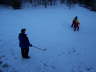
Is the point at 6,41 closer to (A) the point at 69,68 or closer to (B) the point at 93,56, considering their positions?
(A) the point at 69,68

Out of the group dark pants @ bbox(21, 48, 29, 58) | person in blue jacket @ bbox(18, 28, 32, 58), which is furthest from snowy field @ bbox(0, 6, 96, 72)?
person in blue jacket @ bbox(18, 28, 32, 58)

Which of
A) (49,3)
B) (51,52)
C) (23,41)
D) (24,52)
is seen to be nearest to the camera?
(23,41)

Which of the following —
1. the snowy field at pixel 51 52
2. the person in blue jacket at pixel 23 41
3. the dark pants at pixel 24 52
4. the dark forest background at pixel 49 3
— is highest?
the dark forest background at pixel 49 3

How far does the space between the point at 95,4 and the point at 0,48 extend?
2028 centimetres

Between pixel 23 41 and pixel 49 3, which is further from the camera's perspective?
pixel 49 3

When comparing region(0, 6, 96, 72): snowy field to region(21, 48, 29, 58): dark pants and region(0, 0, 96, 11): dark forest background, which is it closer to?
region(21, 48, 29, 58): dark pants

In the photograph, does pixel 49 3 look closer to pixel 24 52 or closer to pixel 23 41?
pixel 24 52

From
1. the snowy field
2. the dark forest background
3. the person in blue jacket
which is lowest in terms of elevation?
the snowy field

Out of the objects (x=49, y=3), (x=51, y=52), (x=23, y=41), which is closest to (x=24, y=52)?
(x=23, y=41)

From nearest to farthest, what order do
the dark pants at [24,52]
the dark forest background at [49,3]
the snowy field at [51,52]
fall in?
the snowy field at [51,52] < the dark pants at [24,52] < the dark forest background at [49,3]

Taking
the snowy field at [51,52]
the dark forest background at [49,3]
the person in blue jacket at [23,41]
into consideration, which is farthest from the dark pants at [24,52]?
the dark forest background at [49,3]

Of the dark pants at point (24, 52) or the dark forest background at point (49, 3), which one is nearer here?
the dark pants at point (24, 52)

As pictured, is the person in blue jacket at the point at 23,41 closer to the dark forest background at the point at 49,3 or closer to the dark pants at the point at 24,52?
the dark pants at the point at 24,52

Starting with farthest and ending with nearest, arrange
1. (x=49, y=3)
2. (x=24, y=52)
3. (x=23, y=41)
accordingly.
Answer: (x=49, y=3), (x=24, y=52), (x=23, y=41)
